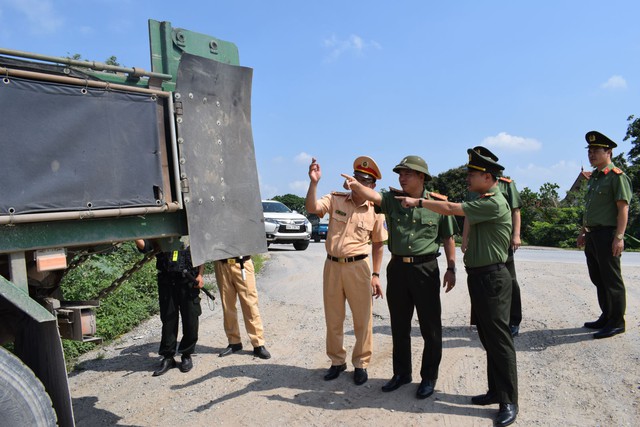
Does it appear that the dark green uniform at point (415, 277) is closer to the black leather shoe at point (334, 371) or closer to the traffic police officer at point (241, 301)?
the black leather shoe at point (334, 371)

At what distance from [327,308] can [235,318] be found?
1.40 m

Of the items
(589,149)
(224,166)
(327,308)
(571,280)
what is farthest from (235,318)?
(571,280)

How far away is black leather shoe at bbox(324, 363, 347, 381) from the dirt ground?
0.07 m

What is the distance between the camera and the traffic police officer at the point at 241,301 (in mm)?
5883

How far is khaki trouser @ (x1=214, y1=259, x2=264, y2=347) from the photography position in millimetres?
5895

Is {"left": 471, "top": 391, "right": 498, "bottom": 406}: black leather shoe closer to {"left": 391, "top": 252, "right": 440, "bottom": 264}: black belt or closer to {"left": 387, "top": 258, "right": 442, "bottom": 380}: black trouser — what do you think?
{"left": 387, "top": 258, "right": 442, "bottom": 380}: black trouser

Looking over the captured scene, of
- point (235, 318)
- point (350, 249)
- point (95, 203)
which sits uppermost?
point (95, 203)

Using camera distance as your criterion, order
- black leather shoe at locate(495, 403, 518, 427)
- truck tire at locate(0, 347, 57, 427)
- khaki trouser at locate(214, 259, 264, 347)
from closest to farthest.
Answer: truck tire at locate(0, 347, 57, 427)
black leather shoe at locate(495, 403, 518, 427)
khaki trouser at locate(214, 259, 264, 347)

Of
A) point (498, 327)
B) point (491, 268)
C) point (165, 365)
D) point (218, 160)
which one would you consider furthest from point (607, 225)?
point (165, 365)

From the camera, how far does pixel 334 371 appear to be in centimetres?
513

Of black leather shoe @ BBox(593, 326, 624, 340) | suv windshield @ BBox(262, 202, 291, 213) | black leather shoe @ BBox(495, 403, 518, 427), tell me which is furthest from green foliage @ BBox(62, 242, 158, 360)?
suv windshield @ BBox(262, 202, 291, 213)

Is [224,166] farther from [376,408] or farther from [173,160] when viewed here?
[376,408]

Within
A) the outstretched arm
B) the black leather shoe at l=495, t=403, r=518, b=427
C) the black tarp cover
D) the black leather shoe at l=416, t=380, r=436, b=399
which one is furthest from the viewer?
the outstretched arm

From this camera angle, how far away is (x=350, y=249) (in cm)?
501
